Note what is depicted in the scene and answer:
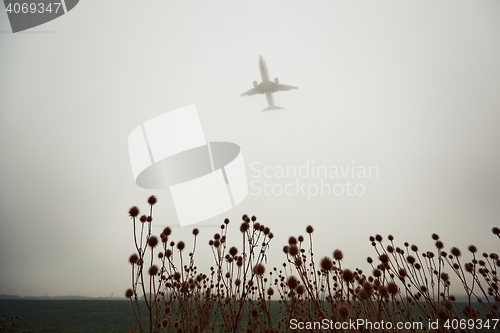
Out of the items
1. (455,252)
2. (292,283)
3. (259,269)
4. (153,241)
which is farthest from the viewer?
(455,252)

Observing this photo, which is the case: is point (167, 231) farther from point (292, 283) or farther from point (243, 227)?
point (292, 283)

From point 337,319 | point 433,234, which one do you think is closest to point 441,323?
point 337,319

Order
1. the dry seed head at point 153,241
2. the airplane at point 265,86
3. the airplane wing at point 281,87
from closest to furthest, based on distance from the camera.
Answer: the dry seed head at point 153,241, the airplane wing at point 281,87, the airplane at point 265,86

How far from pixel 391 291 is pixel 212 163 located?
17.4 metres

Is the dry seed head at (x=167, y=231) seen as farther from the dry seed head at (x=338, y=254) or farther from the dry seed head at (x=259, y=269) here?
the dry seed head at (x=338, y=254)

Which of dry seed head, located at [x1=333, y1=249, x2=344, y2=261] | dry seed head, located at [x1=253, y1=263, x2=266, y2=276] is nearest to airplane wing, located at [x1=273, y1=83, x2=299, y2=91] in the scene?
→ dry seed head, located at [x1=333, y1=249, x2=344, y2=261]

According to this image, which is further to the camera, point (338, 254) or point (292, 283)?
point (338, 254)

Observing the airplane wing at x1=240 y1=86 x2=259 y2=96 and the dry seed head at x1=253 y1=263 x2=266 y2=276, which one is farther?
the airplane wing at x1=240 y1=86 x2=259 y2=96

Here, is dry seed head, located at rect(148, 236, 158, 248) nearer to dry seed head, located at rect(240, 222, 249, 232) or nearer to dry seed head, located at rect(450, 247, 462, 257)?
dry seed head, located at rect(240, 222, 249, 232)

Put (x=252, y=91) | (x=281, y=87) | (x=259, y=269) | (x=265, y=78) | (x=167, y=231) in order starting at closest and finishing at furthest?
(x=259, y=269) → (x=167, y=231) → (x=281, y=87) → (x=265, y=78) → (x=252, y=91)

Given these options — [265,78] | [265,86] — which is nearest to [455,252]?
[265,86]

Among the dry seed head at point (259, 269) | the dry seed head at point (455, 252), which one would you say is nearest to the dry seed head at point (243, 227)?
the dry seed head at point (259, 269)

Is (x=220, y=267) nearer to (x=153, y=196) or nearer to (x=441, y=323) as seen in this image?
(x=153, y=196)

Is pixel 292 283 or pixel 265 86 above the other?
pixel 265 86
